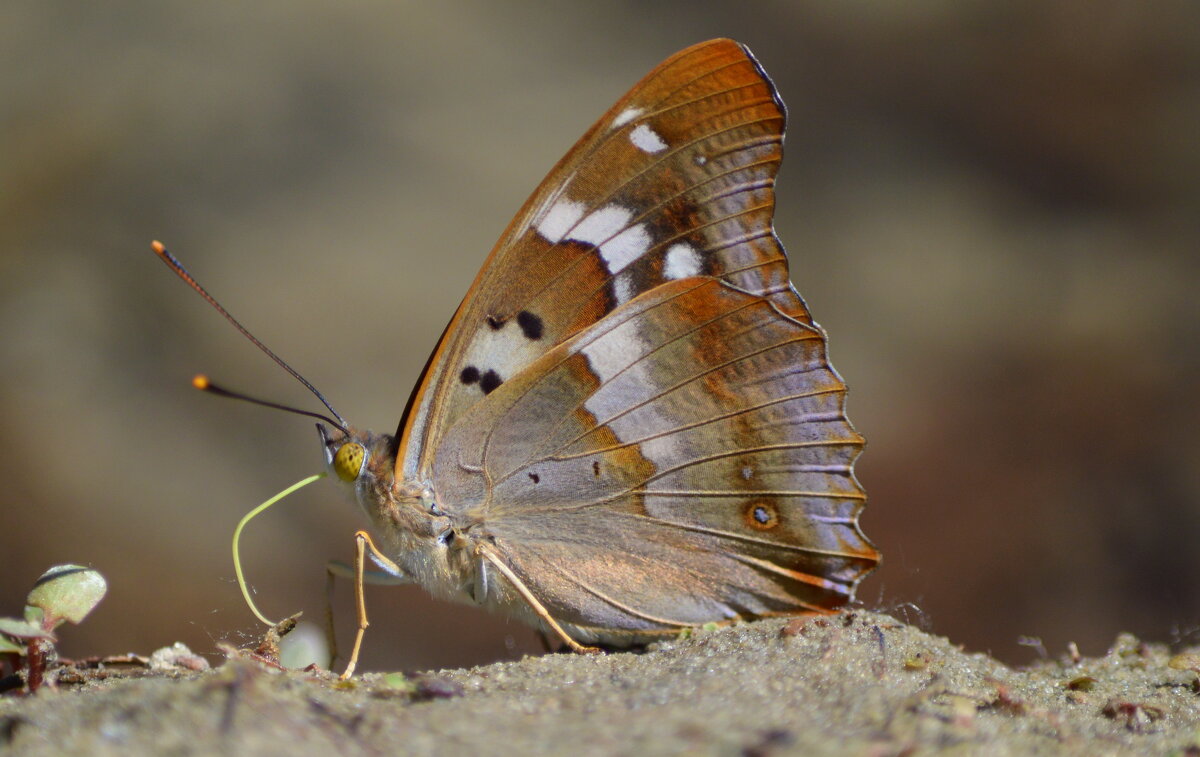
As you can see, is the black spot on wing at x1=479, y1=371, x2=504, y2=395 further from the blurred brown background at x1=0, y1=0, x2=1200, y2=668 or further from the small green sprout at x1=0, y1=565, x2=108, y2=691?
the blurred brown background at x1=0, y1=0, x2=1200, y2=668

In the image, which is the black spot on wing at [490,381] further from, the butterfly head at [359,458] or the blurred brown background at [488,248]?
the blurred brown background at [488,248]

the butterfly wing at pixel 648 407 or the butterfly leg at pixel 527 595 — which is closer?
the butterfly leg at pixel 527 595

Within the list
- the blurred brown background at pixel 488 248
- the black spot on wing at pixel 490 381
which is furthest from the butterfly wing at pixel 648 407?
the blurred brown background at pixel 488 248

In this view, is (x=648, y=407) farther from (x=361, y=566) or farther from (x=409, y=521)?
(x=361, y=566)

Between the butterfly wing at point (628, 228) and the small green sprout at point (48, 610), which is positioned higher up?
the butterfly wing at point (628, 228)

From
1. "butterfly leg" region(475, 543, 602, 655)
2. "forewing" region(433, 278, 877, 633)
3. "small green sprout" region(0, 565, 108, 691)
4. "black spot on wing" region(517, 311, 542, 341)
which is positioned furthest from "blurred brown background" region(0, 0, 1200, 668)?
"small green sprout" region(0, 565, 108, 691)

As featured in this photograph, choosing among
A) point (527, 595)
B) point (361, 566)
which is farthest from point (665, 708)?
point (361, 566)

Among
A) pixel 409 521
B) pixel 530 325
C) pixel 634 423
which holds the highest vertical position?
pixel 530 325
